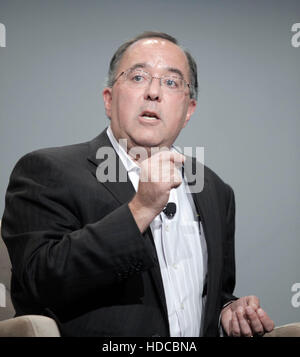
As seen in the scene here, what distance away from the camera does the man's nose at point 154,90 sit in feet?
5.72

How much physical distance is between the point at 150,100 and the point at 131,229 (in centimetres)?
58

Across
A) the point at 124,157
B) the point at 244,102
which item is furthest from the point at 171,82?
the point at 244,102

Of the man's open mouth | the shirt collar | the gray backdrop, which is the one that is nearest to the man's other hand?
the shirt collar

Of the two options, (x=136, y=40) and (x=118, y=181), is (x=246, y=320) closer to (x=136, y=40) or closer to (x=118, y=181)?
(x=118, y=181)

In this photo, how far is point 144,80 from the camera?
178 centimetres

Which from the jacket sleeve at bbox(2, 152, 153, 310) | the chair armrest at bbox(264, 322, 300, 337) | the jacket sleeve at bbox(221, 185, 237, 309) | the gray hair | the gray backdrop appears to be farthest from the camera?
the gray backdrop

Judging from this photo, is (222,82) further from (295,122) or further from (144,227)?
(144,227)

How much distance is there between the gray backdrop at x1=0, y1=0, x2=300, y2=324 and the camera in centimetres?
267

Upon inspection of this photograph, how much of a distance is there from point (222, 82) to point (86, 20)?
813 mm

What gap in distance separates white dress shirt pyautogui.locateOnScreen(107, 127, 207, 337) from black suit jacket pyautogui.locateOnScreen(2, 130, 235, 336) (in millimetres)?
39

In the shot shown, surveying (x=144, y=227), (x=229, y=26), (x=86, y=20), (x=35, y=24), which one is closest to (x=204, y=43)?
(x=229, y=26)

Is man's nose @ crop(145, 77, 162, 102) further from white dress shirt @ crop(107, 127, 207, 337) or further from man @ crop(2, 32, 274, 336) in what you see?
white dress shirt @ crop(107, 127, 207, 337)

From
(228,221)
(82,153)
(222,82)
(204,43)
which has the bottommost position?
(228,221)

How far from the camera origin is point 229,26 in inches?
110
